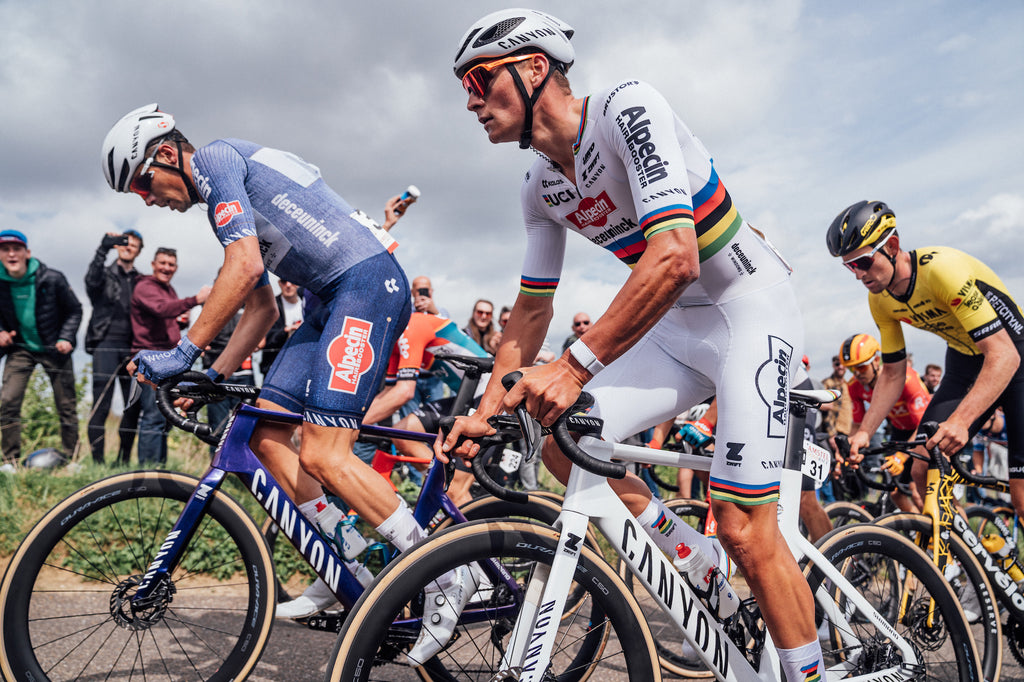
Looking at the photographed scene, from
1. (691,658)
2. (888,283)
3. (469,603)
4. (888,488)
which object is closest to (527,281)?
(469,603)

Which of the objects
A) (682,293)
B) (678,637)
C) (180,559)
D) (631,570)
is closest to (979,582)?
(678,637)

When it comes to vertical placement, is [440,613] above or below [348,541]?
below

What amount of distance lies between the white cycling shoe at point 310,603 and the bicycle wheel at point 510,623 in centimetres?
97

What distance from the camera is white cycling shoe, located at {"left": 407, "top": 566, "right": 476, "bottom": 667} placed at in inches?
91.0

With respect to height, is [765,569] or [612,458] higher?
[612,458]

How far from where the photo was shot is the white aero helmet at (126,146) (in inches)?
118

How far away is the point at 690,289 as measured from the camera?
2367 millimetres

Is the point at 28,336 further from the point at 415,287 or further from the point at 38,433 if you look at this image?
the point at 415,287

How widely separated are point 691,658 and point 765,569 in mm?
1563

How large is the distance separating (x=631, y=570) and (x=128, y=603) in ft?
6.37

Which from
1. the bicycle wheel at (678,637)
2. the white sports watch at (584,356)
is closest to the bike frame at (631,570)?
the white sports watch at (584,356)

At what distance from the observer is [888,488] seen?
13.8ft

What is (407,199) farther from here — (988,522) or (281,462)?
(988,522)

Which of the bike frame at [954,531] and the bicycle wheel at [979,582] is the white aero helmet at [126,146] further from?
the bike frame at [954,531]
